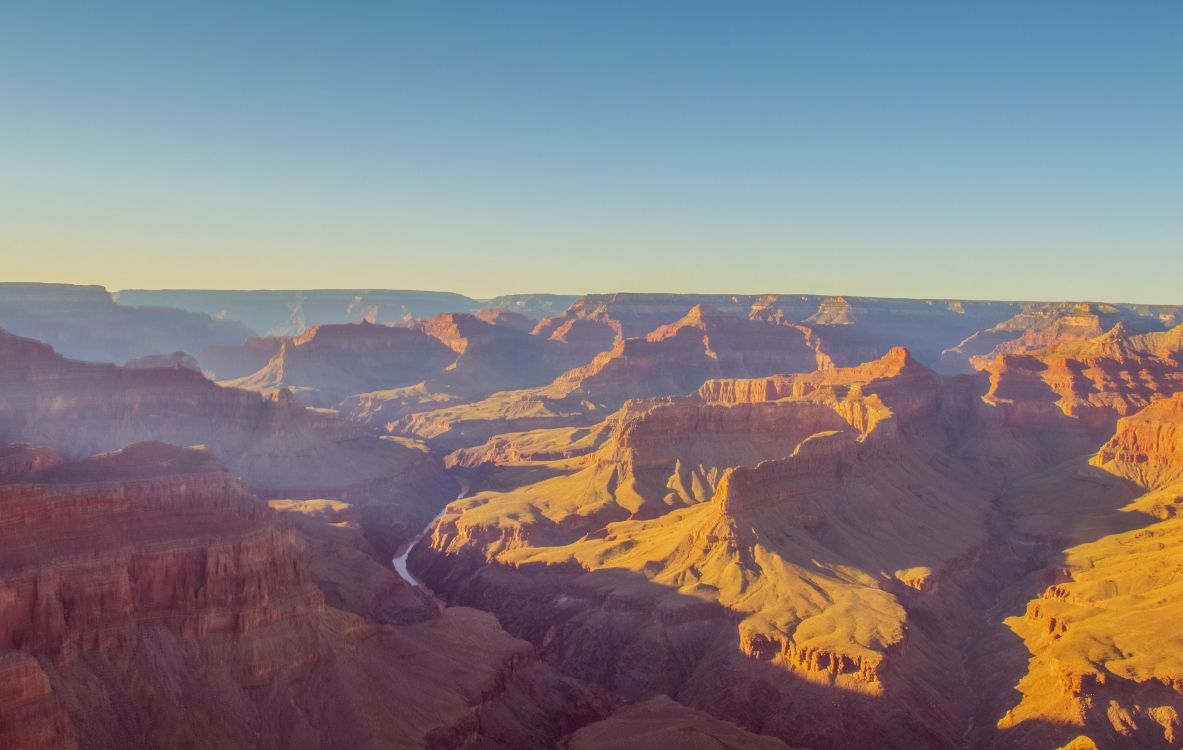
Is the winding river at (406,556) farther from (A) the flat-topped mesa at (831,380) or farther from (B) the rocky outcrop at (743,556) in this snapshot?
(A) the flat-topped mesa at (831,380)

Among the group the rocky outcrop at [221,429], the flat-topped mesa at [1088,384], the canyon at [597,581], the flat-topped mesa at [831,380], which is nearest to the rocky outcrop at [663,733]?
the canyon at [597,581]

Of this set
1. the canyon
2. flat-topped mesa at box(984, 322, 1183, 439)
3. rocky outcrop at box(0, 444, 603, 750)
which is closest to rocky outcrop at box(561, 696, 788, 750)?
the canyon

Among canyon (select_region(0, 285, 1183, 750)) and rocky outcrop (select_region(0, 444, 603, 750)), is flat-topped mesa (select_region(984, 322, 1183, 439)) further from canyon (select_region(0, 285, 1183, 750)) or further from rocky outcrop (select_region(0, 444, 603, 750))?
rocky outcrop (select_region(0, 444, 603, 750))

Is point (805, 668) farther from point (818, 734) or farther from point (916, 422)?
point (916, 422)

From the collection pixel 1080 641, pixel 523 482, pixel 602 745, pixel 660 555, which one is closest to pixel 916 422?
pixel 523 482

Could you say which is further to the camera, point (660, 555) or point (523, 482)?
point (523, 482)

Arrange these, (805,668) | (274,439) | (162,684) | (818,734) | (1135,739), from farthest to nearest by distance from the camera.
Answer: (274,439) < (805,668) < (818,734) < (1135,739) < (162,684)
